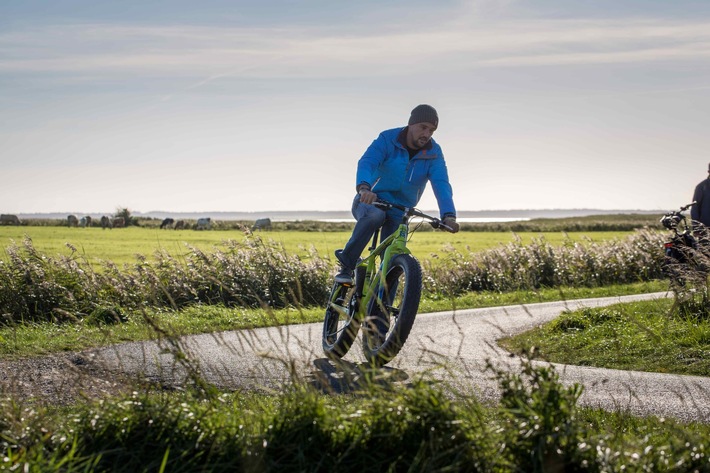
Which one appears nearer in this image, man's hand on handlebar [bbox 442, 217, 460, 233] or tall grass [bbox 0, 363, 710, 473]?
tall grass [bbox 0, 363, 710, 473]

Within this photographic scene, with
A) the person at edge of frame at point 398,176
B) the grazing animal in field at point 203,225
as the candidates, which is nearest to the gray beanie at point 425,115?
the person at edge of frame at point 398,176

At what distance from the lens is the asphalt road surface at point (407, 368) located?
5.05 meters

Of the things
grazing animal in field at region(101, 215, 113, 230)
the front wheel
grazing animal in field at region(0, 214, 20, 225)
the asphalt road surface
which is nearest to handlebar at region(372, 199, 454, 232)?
the front wheel

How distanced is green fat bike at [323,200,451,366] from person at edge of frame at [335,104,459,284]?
156 millimetres

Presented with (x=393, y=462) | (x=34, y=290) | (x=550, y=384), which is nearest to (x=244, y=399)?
(x=393, y=462)

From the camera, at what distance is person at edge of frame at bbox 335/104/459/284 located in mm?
8641

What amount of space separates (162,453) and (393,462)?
1278mm

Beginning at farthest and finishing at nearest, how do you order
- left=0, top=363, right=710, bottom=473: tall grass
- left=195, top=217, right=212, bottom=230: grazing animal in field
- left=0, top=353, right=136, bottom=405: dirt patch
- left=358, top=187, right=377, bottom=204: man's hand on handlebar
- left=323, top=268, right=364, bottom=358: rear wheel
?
left=195, top=217, right=212, bottom=230: grazing animal in field < left=323, top=268, right=364, bottom=358: rear wheel < left=358, top=187, right=377, bottom=204: man's hand on handlebar < left=0, top=353, right=136, bottom=405: dirt patch < left=0, top=363, right=710, bottom=473: tall grass

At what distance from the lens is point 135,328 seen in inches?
460

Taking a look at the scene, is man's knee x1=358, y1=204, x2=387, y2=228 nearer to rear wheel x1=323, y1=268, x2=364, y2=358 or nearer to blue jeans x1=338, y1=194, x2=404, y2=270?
blue jeans x1=338, y1=194, x2=404, y2=270

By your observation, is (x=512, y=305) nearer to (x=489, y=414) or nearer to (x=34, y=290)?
(x=34, y=290)

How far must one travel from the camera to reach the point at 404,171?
8.96 m

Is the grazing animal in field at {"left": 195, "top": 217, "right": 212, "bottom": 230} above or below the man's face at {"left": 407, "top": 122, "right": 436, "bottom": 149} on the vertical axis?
below

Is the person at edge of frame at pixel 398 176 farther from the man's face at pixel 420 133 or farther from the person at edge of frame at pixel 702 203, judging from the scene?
the person at edge of frame at pixel 702 203
